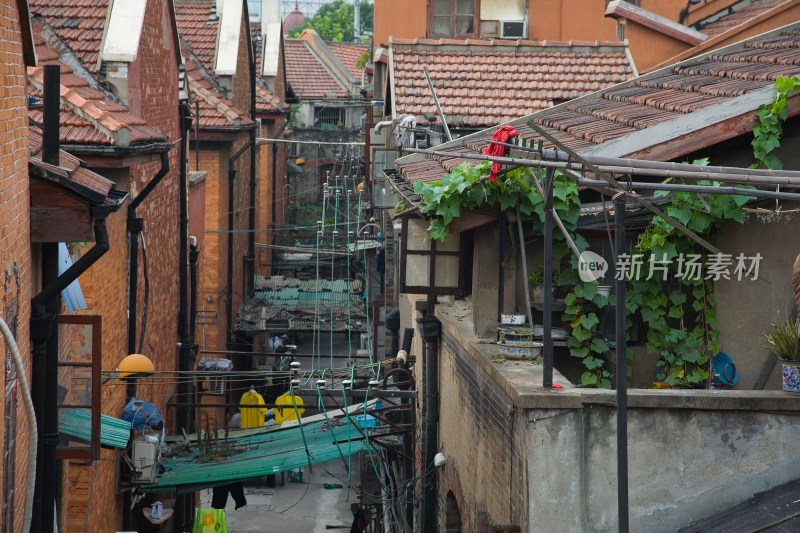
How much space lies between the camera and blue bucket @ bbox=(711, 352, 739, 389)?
985 centimetres

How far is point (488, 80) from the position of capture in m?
17.5

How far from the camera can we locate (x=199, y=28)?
92.5ft

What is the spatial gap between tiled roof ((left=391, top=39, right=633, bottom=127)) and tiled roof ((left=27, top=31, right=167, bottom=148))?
4.85 metres

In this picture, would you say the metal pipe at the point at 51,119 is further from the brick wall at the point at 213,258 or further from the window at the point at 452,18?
the brick wall at the point at 213,258

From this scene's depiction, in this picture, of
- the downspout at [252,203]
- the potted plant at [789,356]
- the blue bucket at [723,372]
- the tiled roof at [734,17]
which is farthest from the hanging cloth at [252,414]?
the potted plant at [789,356]

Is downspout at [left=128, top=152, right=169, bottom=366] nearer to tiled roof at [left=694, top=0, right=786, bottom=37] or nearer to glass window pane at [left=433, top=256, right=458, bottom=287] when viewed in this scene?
glass window pane at [left=433, top=256, right=458, bottom=287]

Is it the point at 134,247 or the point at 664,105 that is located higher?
the point at 664,105

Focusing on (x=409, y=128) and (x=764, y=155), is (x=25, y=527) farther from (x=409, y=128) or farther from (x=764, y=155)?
(x=409, y=128)

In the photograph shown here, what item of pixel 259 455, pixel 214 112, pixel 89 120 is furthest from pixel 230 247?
pixel 89 120

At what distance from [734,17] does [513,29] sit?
14.2 ft

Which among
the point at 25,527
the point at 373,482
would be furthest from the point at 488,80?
the point at 25,527

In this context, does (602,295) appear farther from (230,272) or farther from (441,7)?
(230,272)

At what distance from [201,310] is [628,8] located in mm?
10628

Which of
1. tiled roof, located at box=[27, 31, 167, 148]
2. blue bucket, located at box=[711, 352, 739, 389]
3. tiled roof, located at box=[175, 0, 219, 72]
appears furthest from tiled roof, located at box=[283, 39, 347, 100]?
blue bucket, located at box=[711, 352, 739, 389]
